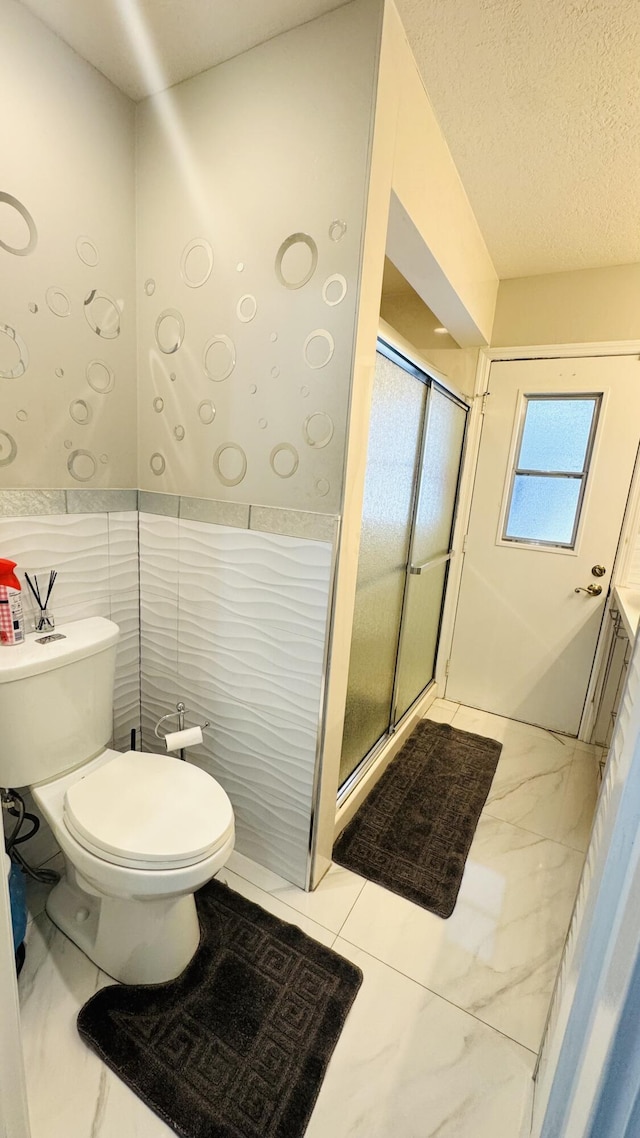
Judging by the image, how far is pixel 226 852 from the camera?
1.15 metres


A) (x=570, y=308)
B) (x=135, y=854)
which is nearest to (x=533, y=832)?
(x=135, y=854)

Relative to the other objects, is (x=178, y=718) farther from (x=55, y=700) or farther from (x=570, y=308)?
(x=570, y=308)

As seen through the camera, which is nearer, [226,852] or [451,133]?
[226,852]

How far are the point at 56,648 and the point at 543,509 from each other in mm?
2296

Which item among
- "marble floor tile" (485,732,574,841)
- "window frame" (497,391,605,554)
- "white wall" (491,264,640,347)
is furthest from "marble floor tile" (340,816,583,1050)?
"white wall" (491,264,640,347)

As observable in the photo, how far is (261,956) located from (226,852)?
0.41m

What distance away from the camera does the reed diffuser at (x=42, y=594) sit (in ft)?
4.39

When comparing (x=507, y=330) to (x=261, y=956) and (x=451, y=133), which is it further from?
(x=261, y=956)

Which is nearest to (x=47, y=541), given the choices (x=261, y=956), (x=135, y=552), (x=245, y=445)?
(x=135, y=552)

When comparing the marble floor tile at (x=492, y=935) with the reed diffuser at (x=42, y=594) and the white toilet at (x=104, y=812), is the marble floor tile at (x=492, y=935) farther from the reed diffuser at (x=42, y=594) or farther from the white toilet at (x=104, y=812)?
the reed diffuser at (x=42, y=594)

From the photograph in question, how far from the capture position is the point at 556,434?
7.73 ft

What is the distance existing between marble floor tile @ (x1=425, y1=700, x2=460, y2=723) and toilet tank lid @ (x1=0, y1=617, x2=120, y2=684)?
190cm

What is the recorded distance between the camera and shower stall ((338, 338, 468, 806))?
1.61 m

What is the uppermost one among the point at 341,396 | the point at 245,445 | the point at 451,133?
the point at 451,133
